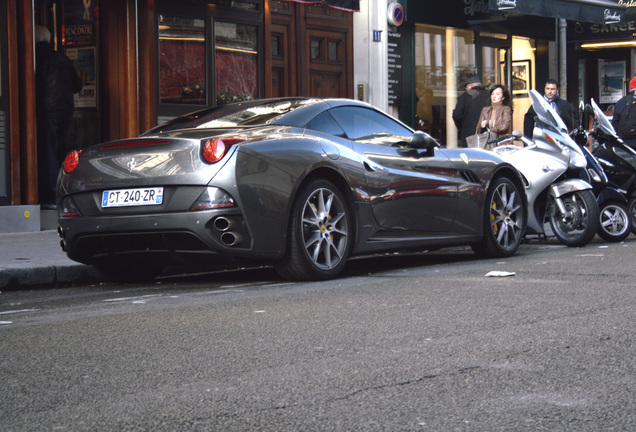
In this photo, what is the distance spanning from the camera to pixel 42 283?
8094 mm

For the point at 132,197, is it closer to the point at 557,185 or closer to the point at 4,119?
the point at 557,185

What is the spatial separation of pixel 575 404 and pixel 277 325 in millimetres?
2024

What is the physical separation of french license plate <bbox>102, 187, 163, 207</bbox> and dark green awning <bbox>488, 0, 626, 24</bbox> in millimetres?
12353

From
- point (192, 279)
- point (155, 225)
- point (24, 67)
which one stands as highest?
point (24, 67)

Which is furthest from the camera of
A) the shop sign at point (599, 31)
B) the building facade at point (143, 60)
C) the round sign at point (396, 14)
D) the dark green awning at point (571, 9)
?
the shop sign at point (599, 31)

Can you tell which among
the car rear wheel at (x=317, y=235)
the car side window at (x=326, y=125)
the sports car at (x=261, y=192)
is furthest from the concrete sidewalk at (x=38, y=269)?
the car side window at (x=326, y=125)

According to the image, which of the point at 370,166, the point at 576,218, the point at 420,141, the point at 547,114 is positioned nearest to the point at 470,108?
the point at 547,114

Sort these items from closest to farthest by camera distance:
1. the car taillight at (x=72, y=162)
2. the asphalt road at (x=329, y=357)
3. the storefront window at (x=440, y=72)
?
the asphalt road at (x=329, y=357) < the car taillight at (x=72, y=162) < the storefront window at (x=440, y=72)

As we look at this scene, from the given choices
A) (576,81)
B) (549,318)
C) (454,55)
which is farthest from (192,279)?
(576,81)

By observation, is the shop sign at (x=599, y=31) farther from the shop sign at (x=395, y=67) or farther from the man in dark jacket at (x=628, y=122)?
the man in dark jacket at (x=628, y=122)

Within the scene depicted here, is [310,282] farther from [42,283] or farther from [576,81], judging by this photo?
[576,81]

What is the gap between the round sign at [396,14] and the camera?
58.9 ft

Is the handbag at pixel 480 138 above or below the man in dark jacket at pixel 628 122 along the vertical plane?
below

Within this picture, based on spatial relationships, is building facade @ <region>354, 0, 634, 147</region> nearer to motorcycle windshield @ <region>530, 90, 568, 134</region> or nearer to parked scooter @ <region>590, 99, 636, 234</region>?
parked scooter @ <region>590, 99, 636, 234</region>
